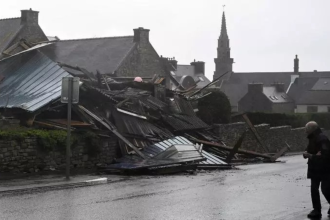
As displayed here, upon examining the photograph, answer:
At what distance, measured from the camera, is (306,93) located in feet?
317

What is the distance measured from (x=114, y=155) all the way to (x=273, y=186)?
6.89 m

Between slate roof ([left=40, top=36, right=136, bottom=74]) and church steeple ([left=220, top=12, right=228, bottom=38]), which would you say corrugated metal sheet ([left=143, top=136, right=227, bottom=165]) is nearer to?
slate roof ([left=40, top=36, right=136, bottom=74])

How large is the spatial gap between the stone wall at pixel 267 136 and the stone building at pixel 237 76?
65.4ft

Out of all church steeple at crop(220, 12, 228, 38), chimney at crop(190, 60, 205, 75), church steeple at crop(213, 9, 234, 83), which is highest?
church steeple at crop(220, 12, 228, 38)

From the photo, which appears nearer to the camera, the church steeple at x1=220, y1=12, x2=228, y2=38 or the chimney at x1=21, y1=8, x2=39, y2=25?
the chimney at x1=21, y1=8, x2=39, y2=25

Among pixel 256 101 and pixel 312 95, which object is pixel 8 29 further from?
pixel 312 95

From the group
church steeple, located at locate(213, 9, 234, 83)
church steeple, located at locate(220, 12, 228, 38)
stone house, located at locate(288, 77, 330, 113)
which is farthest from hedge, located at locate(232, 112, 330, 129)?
church steeple, located at locate(220, 12, 228, 38)

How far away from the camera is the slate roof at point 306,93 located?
306 feet

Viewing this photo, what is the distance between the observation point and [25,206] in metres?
11.9

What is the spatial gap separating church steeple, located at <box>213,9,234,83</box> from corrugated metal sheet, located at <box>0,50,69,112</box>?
5206 inches

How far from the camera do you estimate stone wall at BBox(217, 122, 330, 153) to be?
1289 inches

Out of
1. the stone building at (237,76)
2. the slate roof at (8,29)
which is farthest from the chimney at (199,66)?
the slate roof at (8,29)

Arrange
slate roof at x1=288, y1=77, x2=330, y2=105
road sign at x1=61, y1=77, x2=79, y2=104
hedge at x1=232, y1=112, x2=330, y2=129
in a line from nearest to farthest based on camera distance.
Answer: road sign at x1=61, y1=77, x2=79, y2=104, hedge at x1=232, y1=112, x2=330, y2=129, slate roof at x1=288, y1=77, x2=330, y2=105

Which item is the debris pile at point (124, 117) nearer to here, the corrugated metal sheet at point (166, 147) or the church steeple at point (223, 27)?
the corrugated metal sheet at point (166, 147)
